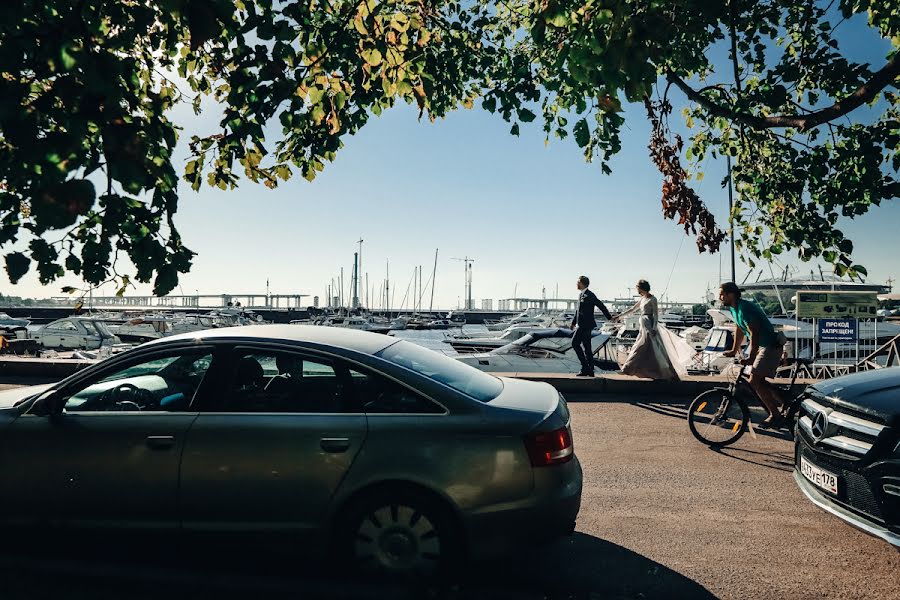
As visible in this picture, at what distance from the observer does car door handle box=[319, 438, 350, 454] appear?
3098 mm

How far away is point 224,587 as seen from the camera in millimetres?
3135

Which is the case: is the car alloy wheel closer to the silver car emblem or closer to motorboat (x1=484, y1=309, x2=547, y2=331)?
the silver car emblem

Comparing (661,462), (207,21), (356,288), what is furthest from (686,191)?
(356,288)

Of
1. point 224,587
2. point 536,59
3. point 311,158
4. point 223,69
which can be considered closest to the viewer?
point 224,587

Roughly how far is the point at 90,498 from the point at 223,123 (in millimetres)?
2790

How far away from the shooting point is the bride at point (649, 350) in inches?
365

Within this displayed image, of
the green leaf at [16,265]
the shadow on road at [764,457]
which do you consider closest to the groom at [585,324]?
the shadow on road at [764,457]

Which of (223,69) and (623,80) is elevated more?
(223,69)

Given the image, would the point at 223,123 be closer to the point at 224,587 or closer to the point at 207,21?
the point at 207,21

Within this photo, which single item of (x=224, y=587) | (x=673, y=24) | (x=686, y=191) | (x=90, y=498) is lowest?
(x=224, y=587)

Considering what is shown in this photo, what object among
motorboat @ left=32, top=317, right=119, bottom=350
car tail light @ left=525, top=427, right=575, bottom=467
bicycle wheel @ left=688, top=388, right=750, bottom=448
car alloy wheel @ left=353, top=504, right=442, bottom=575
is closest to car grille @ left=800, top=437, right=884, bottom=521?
car tail light @ left=525, top=427, right=575, bottom=467

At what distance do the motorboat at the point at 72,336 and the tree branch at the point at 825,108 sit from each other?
2576 cm

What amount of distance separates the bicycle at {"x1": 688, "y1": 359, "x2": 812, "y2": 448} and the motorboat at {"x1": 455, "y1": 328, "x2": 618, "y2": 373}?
10200 mm

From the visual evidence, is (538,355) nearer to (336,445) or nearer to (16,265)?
(336,445)
